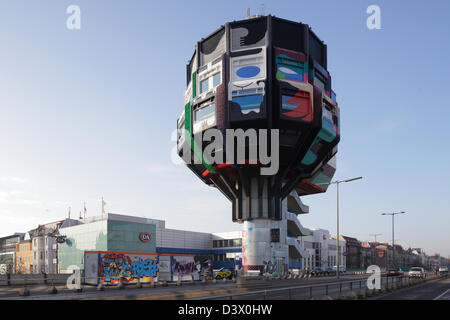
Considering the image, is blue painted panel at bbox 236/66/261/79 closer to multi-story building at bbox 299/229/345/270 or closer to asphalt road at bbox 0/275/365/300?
asphalt road at bbox 0/275/365/300

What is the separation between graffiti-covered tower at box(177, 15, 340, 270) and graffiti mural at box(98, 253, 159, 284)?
20559 mm

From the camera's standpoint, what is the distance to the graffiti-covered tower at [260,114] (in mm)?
56500

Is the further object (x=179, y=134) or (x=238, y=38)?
(x=179, y=134)

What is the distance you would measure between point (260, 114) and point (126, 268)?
83.5 feet

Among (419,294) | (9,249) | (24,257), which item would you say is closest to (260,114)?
(419,294)

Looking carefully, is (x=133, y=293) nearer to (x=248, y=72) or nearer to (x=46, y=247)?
(x=248, y=72)

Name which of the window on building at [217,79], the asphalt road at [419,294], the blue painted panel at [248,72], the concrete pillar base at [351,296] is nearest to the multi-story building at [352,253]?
the window on building at [217,79]

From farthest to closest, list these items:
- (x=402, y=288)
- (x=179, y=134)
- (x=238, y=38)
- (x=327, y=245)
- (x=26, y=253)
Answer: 1. (x=327, y=245)
2. (x=26, y=253)
3. (x=179, y=134)
4. (x=238, y=38)
5. (x=402, y=288)

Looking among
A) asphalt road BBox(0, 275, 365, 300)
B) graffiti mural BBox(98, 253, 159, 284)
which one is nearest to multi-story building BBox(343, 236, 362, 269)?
asphalt road BBox(0, 275, 365, 300)

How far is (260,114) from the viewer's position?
55031 mm

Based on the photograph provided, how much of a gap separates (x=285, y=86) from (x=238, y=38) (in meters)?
10.2
